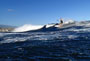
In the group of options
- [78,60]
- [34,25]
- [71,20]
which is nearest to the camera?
[78,60]

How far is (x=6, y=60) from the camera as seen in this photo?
2022 centimetres

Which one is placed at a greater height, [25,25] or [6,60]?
[25,25]

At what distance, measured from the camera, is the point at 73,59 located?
784 inches

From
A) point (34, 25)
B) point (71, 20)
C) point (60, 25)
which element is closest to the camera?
point (60, 25)

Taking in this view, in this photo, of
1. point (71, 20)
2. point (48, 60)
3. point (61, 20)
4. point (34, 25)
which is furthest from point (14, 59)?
point (34, 25)

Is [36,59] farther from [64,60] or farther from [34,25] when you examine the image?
[34,25]

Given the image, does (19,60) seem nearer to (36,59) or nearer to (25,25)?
(36,59)

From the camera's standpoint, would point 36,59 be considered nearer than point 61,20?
Yes

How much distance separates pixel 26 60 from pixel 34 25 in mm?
158478

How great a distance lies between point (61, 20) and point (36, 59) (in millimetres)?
124914

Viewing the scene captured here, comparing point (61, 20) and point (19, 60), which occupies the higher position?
point (61, 20)

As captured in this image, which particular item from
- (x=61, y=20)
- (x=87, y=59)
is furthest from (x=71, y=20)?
(x=87, y=59)

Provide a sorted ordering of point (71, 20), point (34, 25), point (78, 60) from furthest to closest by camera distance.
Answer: point (34, 25)
point (71, 20)
point (78, 60)

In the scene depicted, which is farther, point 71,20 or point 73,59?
point 71,20
